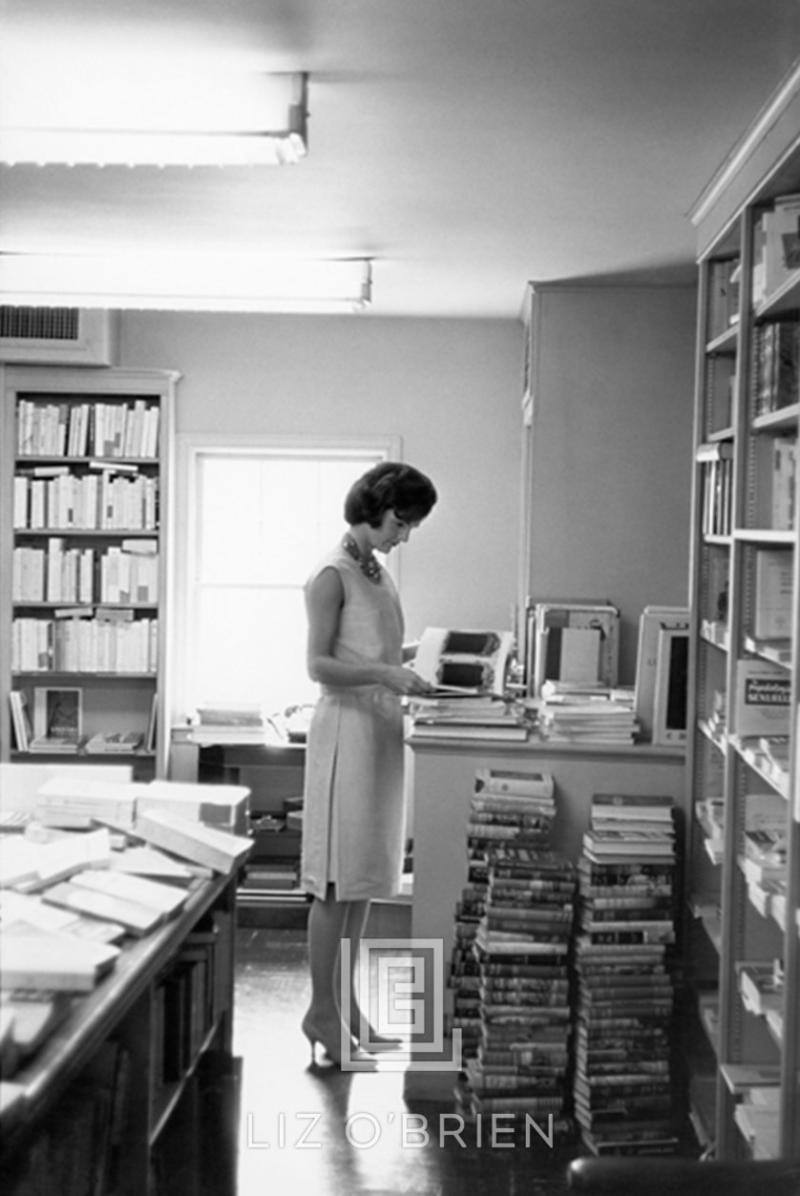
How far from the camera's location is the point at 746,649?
3502 millimetres

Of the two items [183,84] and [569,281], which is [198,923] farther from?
[569,281]

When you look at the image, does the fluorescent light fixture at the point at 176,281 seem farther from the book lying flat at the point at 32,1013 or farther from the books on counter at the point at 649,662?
the book lying flat at the point at 32,1013

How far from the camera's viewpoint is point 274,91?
319cm

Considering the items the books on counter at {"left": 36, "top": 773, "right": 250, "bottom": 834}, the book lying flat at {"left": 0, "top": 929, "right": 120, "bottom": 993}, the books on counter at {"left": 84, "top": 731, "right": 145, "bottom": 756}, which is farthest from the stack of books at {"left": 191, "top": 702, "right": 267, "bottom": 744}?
the book lying flat at {"left": 0, "top": 929, "right": 120, "bottom": 993}

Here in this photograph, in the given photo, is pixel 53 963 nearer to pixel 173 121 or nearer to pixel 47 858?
pixel 47 858

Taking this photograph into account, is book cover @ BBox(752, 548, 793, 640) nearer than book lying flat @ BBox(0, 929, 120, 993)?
No

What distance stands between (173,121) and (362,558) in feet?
5.19

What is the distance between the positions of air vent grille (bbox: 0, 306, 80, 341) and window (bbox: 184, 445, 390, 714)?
99 cm

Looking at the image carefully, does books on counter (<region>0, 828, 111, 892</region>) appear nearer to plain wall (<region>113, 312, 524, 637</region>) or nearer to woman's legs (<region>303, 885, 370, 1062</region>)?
woman's legs (<region>303, 885, 370, 1062</region>)

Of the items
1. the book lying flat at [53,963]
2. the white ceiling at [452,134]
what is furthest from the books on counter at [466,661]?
the book lying flat at [53,963]

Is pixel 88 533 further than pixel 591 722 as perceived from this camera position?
Yes

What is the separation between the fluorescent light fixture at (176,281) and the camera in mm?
5027

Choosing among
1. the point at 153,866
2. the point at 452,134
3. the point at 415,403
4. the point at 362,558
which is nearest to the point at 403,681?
the point at 362,558

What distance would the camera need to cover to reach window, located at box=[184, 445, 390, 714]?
7.10 m
